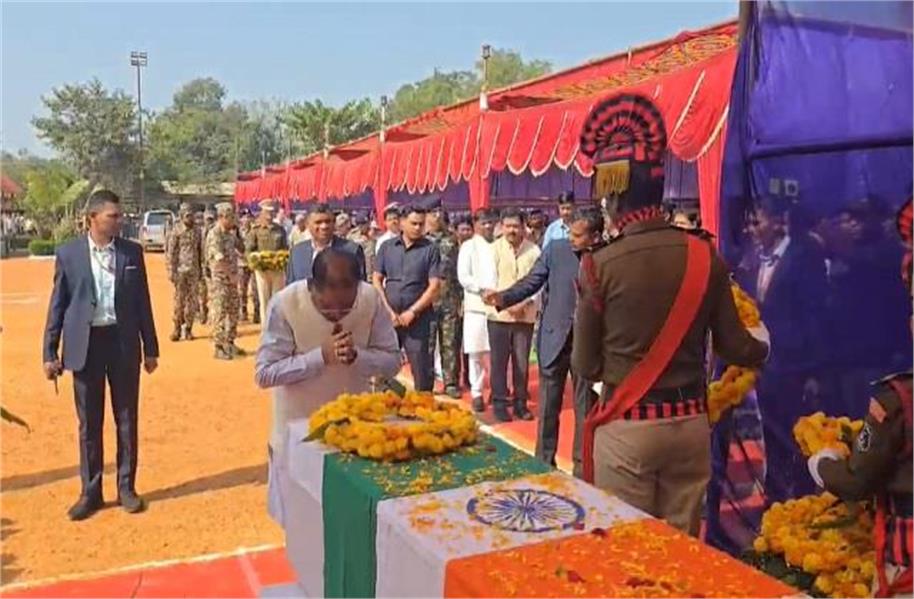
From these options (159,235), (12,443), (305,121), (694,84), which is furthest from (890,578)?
(305,121)

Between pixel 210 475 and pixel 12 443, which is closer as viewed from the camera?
pixel 210 475

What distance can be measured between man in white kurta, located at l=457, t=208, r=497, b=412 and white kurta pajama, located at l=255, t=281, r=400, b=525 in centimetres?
325

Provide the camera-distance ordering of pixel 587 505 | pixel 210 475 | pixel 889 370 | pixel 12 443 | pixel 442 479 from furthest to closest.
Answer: pixel 12 443 → pixel 210 475 → pixel 889 370 → pixel 442 479 → pixel 587 505

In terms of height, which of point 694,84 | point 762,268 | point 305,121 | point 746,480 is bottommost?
point 746,480

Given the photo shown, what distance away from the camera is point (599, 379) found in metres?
2.72

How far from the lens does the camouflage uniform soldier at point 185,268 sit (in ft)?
35.6

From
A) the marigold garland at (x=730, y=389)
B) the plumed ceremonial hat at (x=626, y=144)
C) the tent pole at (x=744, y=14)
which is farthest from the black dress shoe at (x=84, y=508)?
the tent pole at (x=744, y=14)

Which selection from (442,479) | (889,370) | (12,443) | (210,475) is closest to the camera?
(442,479)

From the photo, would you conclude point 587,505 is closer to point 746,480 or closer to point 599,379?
point 599,379

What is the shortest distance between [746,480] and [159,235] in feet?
105

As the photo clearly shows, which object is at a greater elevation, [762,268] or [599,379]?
[762,268]

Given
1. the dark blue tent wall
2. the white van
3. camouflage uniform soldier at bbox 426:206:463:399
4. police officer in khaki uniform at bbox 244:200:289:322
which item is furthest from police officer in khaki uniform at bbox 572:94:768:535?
the white van

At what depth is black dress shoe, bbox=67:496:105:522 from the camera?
4.60m

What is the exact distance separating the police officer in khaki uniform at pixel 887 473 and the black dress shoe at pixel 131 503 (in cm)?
361
